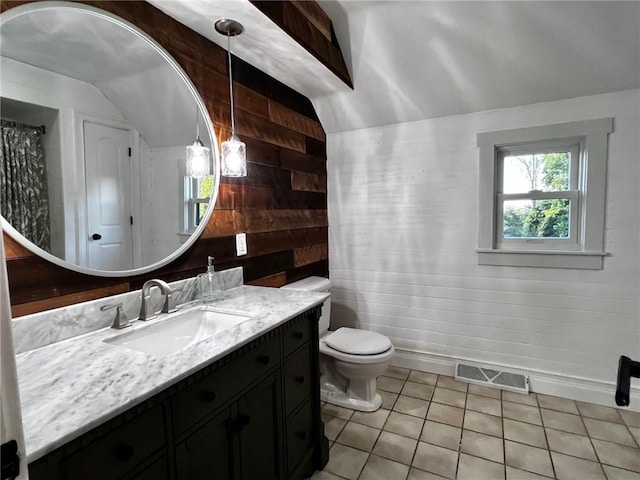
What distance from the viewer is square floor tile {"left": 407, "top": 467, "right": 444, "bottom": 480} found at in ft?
5.40

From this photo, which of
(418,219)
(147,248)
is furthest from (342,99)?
(147,248)

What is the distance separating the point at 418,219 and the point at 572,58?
4.46ft

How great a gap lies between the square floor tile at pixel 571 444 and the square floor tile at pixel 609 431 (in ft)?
0.34

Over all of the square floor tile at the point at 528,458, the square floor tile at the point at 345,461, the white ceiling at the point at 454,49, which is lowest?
the square floor tile at the point at 345,461

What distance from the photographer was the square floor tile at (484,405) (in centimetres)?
217

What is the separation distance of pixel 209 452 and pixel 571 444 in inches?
78.0

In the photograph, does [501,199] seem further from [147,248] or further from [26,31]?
[26,31]

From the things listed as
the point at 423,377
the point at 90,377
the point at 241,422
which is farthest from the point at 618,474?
the point at 90,377

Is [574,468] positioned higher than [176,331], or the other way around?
[176,331]

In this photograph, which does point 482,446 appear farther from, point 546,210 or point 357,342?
point 546,210

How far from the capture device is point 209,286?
1.68 metres

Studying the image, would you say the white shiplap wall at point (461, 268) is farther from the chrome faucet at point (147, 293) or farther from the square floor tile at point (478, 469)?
the chrome faucet at point (147, 293)

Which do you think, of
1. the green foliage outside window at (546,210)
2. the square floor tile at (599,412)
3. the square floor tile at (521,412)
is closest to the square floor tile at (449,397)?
the square floor tile at (521,412)

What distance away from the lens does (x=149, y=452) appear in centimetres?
84
